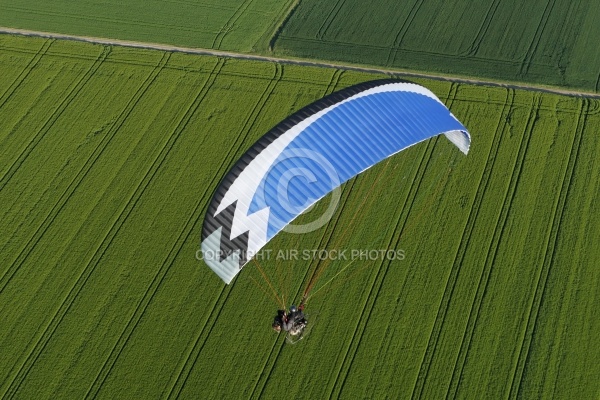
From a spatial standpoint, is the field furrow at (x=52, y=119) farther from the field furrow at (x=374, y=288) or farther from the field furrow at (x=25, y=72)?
the field furrow at (x=374, y=288)

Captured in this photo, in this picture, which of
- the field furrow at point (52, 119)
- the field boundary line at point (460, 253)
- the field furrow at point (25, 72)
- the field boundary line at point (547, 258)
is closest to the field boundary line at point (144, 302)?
the field furrow at point (52, 119)

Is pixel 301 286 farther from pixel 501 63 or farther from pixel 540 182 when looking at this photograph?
pixel 501 63

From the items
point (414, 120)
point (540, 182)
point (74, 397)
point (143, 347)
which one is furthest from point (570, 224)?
point (74, 397)


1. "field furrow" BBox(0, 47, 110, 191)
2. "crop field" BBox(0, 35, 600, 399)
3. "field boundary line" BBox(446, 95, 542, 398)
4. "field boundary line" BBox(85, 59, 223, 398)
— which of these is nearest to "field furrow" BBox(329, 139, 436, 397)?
"crop field" BBox(0, 35, 600, 399)

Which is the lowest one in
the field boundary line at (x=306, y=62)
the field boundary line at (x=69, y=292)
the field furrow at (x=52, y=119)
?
the field boundary line at (x=69, y=292)

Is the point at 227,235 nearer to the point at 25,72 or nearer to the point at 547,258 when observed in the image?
the point at 547,258

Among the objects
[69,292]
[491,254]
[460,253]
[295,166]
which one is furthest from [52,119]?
[491,254]
